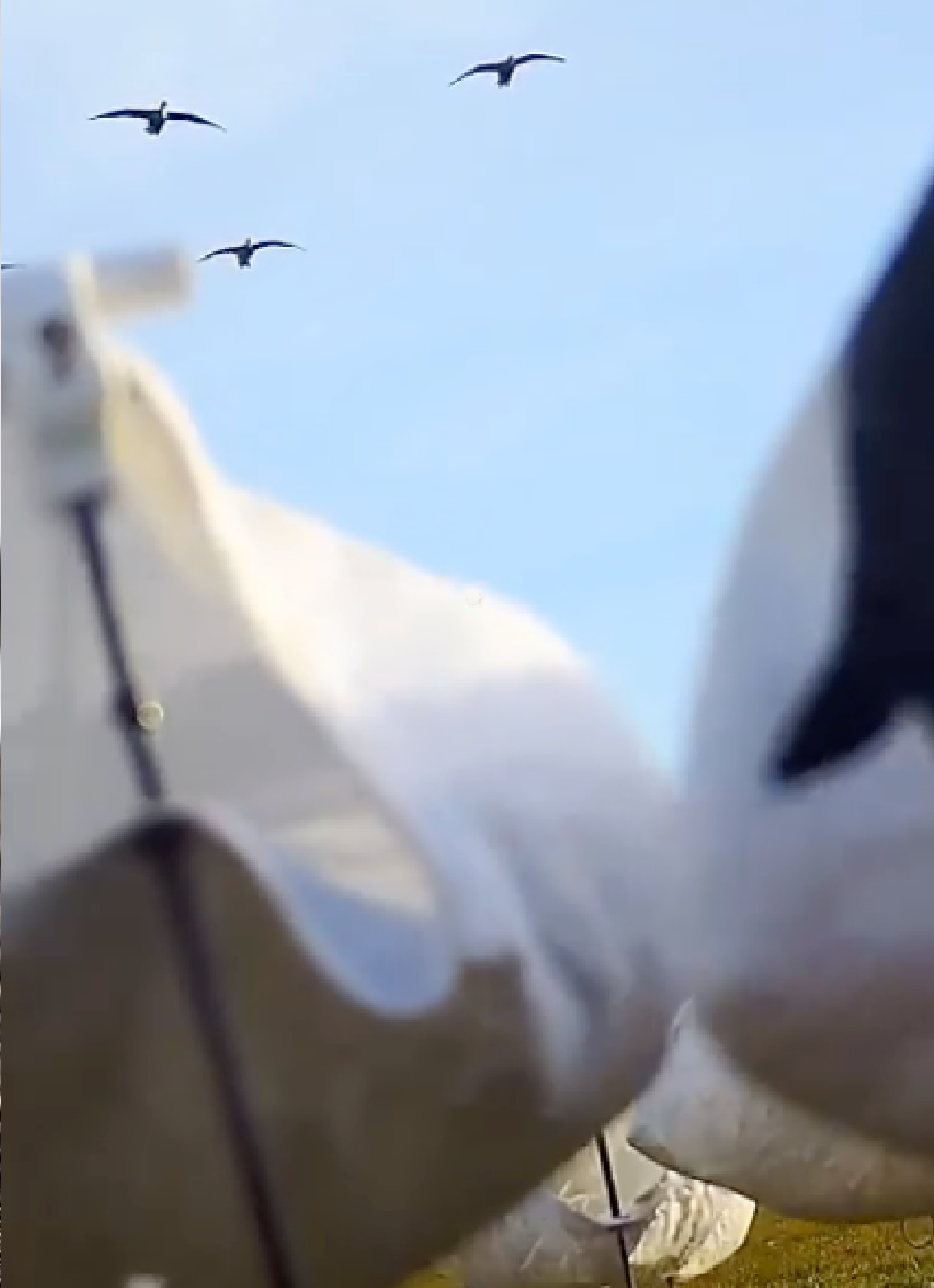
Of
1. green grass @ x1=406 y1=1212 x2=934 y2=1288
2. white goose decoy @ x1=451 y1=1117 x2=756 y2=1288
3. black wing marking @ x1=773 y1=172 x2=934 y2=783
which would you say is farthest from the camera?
green grass @ x1=406 y1=1212 x2=934 y2=1288

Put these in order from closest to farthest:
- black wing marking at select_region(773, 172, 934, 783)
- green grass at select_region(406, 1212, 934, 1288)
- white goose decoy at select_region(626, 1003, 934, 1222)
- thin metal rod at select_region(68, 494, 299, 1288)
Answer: thin metal rod at select_region(68, 494, 299, 1288), black wing marking at select_region(773, 172, 934, 783), white goose decoy at select_region(626, 1003, 934, 1222), green grass at select_region(406, 1212, 934, 1288)

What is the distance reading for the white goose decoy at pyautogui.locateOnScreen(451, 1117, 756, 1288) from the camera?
13.7 feet

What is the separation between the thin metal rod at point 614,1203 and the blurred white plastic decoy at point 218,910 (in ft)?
7.71

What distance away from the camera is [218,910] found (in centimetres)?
121

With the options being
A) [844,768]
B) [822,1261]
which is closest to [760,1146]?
[844,768]

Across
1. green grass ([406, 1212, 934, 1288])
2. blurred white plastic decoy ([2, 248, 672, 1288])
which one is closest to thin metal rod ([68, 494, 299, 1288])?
blurred white plastic decoy ([2, 248, 672, 1288])

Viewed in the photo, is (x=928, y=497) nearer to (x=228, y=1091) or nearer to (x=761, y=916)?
(x=761, y=916)

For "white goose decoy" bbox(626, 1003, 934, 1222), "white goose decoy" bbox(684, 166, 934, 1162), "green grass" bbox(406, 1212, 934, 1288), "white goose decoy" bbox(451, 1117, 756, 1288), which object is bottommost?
"green grass" bbox(406, 1212, 934, 1288)

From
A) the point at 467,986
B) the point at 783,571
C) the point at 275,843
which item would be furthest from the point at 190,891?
the point at 783,571

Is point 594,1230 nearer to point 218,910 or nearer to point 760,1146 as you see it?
point 760,1146

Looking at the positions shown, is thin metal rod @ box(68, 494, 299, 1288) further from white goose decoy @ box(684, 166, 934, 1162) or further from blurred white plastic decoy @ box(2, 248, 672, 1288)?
white goose decoy @ box(684, 166, 934, 1162)

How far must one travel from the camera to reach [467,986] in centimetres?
126

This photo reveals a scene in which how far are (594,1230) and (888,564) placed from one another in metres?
3.08

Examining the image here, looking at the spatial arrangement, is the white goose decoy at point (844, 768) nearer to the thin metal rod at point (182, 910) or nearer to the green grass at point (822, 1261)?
the thin metal rod at point (182, 910)
